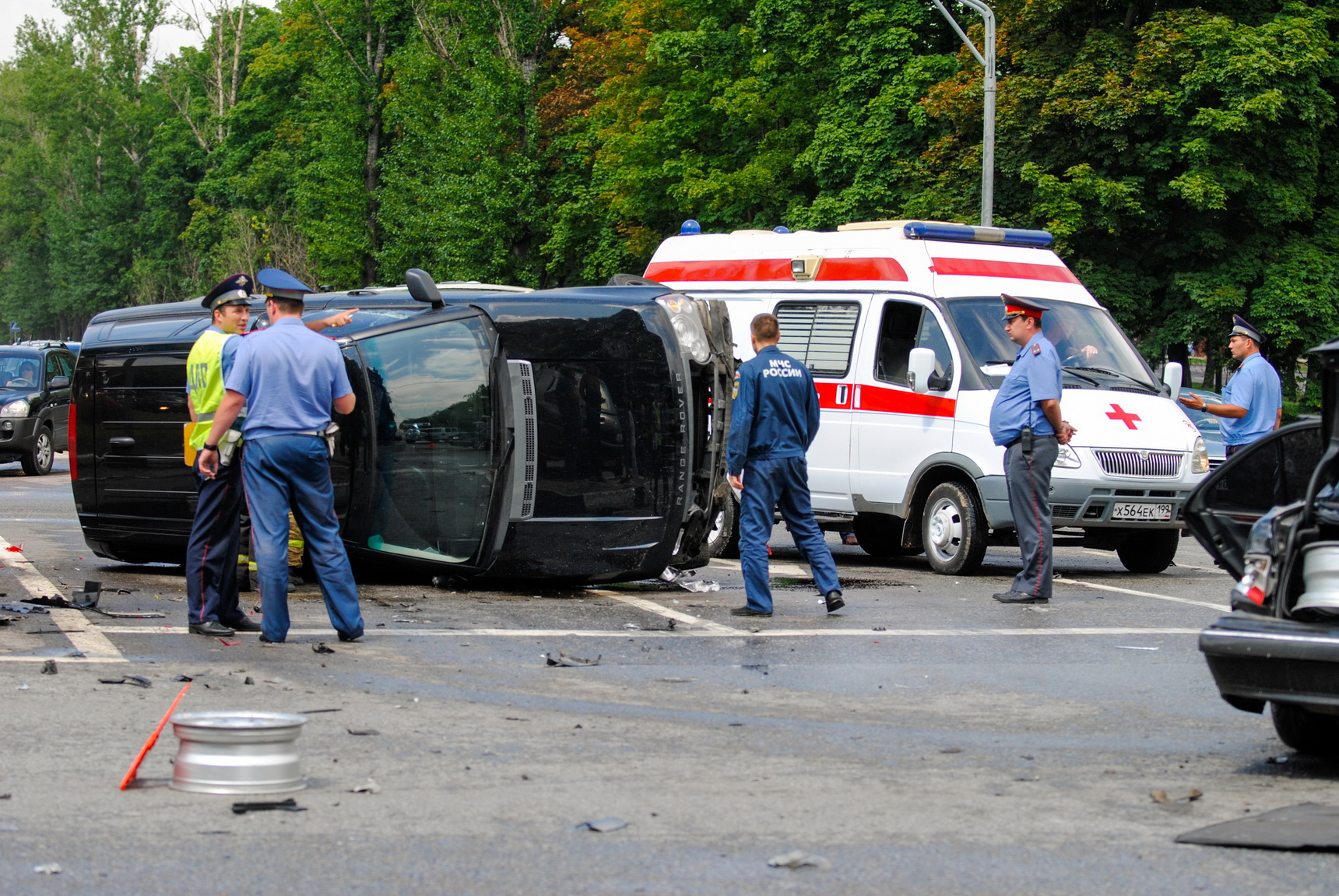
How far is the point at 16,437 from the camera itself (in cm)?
2444

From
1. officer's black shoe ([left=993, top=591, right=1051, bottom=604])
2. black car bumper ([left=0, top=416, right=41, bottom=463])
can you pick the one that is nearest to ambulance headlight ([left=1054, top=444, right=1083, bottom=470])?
officer's black shoe ([left=993, top=591, right=1051, bottom=604])

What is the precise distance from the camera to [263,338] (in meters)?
8.66

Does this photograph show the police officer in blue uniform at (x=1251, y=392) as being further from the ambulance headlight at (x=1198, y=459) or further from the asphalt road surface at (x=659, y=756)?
the asphalt road surface at (x=659, y=756)

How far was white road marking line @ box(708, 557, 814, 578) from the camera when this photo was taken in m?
13.2

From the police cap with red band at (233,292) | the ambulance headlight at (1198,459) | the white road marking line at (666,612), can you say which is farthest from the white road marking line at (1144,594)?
the police cap with red band at (233,292)

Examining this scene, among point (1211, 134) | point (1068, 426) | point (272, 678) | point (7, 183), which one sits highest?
point (7, 183)

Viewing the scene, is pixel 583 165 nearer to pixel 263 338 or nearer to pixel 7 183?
pixel 263 338

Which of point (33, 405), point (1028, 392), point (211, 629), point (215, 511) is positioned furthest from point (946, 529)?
point (33, 405)

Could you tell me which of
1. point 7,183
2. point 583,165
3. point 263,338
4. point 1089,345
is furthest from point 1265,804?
point 7,183

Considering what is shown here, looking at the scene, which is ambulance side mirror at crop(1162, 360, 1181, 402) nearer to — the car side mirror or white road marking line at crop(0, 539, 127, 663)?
the car side mirror

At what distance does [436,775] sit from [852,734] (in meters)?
1.75

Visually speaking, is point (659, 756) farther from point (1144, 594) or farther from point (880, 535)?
point (880, 535)

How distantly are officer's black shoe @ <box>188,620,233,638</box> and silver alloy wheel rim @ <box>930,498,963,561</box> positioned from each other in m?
6.15

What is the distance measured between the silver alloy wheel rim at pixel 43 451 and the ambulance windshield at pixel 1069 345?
54.0ft
